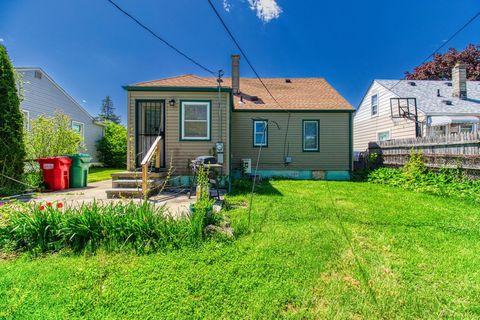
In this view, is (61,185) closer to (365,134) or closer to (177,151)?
(177,151)

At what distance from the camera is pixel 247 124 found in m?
10.4

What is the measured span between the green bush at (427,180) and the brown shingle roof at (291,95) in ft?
10.7

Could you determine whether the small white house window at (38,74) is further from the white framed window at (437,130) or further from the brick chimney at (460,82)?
the brick chimney at (460,82)

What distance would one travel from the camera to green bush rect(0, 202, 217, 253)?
116 inches

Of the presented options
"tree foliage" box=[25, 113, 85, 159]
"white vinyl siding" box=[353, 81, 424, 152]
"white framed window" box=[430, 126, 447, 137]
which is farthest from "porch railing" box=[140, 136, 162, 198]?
"white framed window" box=[430, 126, 447, 137]

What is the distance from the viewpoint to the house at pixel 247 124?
7250mm

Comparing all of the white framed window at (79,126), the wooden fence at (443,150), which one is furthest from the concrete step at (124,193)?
the white framed window at (79,126)

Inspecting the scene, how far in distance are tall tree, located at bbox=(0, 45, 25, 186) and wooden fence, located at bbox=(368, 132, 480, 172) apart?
1216 centimetres

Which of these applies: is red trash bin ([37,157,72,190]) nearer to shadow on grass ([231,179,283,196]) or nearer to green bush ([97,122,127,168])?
shadow on grass ([231,179,283,196])

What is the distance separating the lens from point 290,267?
2564mm

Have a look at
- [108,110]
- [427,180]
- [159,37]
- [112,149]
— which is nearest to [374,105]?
[427,180]

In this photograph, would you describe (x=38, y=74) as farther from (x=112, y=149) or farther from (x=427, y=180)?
(x=427, y=180)

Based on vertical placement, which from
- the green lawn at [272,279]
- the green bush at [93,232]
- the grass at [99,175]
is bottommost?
the green lawn at [272,279]

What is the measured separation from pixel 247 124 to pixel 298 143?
2453mm
